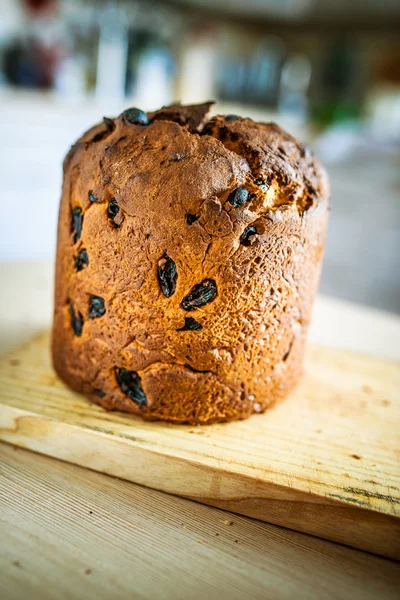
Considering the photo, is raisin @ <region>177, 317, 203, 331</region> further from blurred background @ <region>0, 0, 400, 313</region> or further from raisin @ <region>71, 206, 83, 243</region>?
blurred background @ <region>0, 0, 400, 313</region>

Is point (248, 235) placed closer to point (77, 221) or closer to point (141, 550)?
point (77, 221)

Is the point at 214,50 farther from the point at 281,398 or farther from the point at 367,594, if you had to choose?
the point at 367,594

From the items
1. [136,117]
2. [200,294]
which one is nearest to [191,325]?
[200,294]

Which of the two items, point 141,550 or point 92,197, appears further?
point 92,197

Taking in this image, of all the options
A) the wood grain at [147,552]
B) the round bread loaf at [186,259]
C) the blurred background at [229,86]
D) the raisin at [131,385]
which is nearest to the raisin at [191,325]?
the round bread loaf at [186,259]

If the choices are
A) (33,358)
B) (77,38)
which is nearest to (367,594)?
(33,358)

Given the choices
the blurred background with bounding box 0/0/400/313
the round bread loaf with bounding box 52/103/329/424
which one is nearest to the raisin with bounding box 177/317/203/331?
the round bread loaf with bounding box 52/103/329/424
